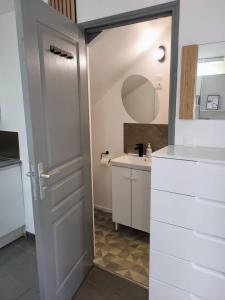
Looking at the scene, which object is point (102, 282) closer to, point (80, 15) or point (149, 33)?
point (80, 15)

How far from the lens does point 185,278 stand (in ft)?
4.49

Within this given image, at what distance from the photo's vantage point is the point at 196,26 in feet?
4.50

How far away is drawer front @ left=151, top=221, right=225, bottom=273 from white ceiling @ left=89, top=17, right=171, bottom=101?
5.49 feet

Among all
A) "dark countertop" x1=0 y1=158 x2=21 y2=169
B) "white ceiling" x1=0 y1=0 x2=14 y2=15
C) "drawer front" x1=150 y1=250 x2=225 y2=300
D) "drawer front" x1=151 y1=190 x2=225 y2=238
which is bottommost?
"drawer front" x1=150 y1=250 x2=225 y2=300

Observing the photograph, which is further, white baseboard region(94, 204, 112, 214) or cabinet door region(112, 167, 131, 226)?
white baseboard region(94, 204, 112, 214)

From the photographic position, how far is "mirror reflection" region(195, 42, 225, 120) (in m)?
1.37

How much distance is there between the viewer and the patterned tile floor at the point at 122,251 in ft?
6.70

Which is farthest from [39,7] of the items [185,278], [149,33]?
[185,278]

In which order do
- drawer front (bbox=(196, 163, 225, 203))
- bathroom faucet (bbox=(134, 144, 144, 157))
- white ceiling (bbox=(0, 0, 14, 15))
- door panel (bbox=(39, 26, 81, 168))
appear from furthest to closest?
bathroom faucet (bbox=(134, 144, 144, 157)) → white ceiling (bbox=(0, 0, 14, 15)) → door panel (bbox=(39, 26, 81, 168)) → drawer front (bbox=(196, 163, 225, 203))

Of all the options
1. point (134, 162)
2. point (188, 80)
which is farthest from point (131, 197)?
point (188, 80)

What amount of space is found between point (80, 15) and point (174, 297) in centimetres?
211

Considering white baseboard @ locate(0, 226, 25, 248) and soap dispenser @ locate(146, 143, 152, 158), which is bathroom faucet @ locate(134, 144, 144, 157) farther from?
white baseboard @ locate(0, 226, 25, 248)

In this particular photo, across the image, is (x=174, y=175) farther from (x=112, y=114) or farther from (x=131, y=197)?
(x=112, y=114)

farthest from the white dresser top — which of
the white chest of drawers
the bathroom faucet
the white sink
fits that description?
the bathroom faucet
